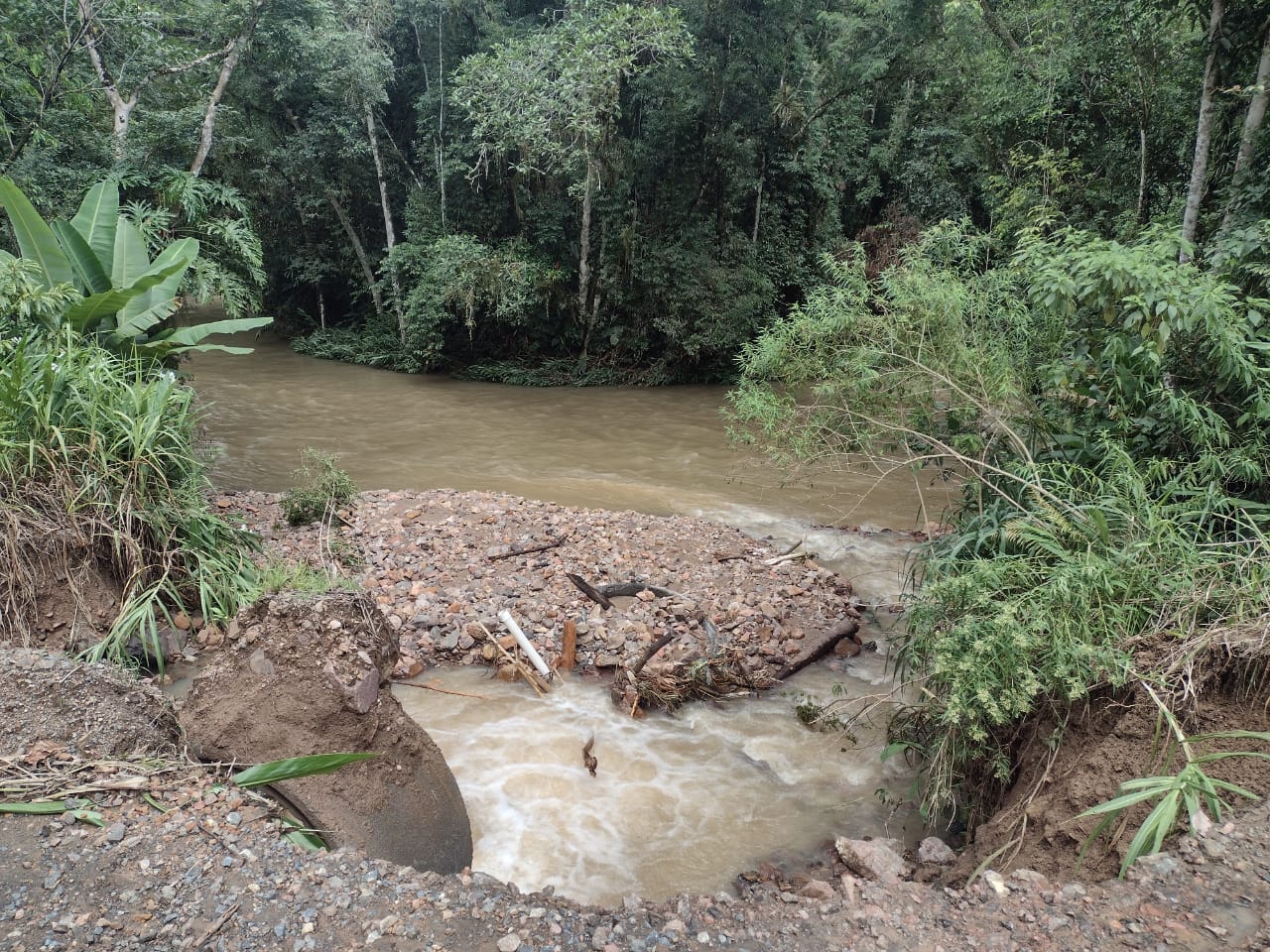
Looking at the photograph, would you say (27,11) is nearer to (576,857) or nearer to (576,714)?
(576,714)

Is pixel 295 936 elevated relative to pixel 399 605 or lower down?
elevated

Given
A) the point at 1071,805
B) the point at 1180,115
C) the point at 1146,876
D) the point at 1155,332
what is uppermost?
the point at 1180,115

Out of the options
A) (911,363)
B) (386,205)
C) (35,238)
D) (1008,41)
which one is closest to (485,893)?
(911,363)

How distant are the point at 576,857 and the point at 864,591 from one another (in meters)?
4.32

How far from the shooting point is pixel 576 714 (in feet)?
17.6

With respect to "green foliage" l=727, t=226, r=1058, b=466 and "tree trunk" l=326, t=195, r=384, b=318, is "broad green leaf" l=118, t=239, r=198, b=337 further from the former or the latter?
"tree trunk" l=326, t=195, r=384, b=318

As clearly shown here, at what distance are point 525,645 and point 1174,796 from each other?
4.16 metres

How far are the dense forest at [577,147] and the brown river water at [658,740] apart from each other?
4456mm

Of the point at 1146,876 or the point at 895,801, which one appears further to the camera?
the point at 895,801

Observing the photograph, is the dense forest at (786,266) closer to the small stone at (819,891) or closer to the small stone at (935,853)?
the small stone at (935,853)

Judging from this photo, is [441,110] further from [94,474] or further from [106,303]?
[94,474]

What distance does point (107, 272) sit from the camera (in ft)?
22.2

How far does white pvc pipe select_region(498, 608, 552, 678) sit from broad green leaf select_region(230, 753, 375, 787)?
274cm

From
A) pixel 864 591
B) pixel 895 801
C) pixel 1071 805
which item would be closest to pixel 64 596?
pixel 895 801
